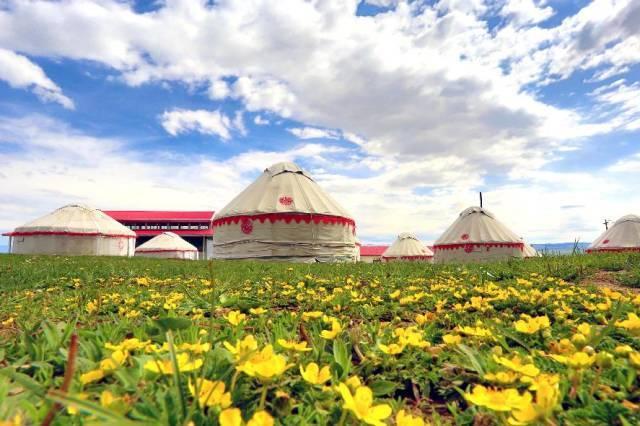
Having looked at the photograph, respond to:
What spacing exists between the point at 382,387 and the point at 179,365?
23.9 inches

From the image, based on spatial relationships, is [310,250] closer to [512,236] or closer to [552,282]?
[552,282]

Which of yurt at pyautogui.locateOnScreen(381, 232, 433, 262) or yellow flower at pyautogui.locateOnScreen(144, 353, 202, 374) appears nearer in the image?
yellow flower at pyautogui.locateOnScreen(144, 353, 202, 374)

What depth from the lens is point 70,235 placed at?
20703 mm

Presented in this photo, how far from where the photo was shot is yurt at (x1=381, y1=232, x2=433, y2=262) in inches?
1154

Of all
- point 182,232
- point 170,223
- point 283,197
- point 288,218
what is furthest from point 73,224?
point 170,223

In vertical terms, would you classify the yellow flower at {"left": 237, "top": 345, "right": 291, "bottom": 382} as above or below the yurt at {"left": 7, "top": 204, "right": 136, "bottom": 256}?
below

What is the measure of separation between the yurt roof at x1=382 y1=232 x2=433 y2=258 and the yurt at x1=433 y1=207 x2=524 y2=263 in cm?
564

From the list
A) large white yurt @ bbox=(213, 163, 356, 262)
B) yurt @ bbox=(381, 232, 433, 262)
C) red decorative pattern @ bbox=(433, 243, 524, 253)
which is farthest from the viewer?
yurt @ bbox=(381, 232, 433, 262)

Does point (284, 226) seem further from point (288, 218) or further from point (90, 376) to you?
point (90, 376)

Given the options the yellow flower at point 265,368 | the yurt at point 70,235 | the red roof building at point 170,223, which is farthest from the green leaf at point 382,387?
the red roof building at point 170,223

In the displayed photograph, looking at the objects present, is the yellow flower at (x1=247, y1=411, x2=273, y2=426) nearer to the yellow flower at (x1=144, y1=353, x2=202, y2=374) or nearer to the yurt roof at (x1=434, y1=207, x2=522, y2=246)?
the yellow flower at (x1=144, y1=353, x2=202, y2=374)

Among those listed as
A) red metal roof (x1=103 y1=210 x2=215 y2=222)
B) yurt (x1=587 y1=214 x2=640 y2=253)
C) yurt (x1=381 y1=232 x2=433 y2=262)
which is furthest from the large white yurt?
red metal roof (x1=103 y1=210 x2=215 y2=222)

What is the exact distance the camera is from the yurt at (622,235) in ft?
83.7

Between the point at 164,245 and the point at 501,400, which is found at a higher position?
the point at 164,245
